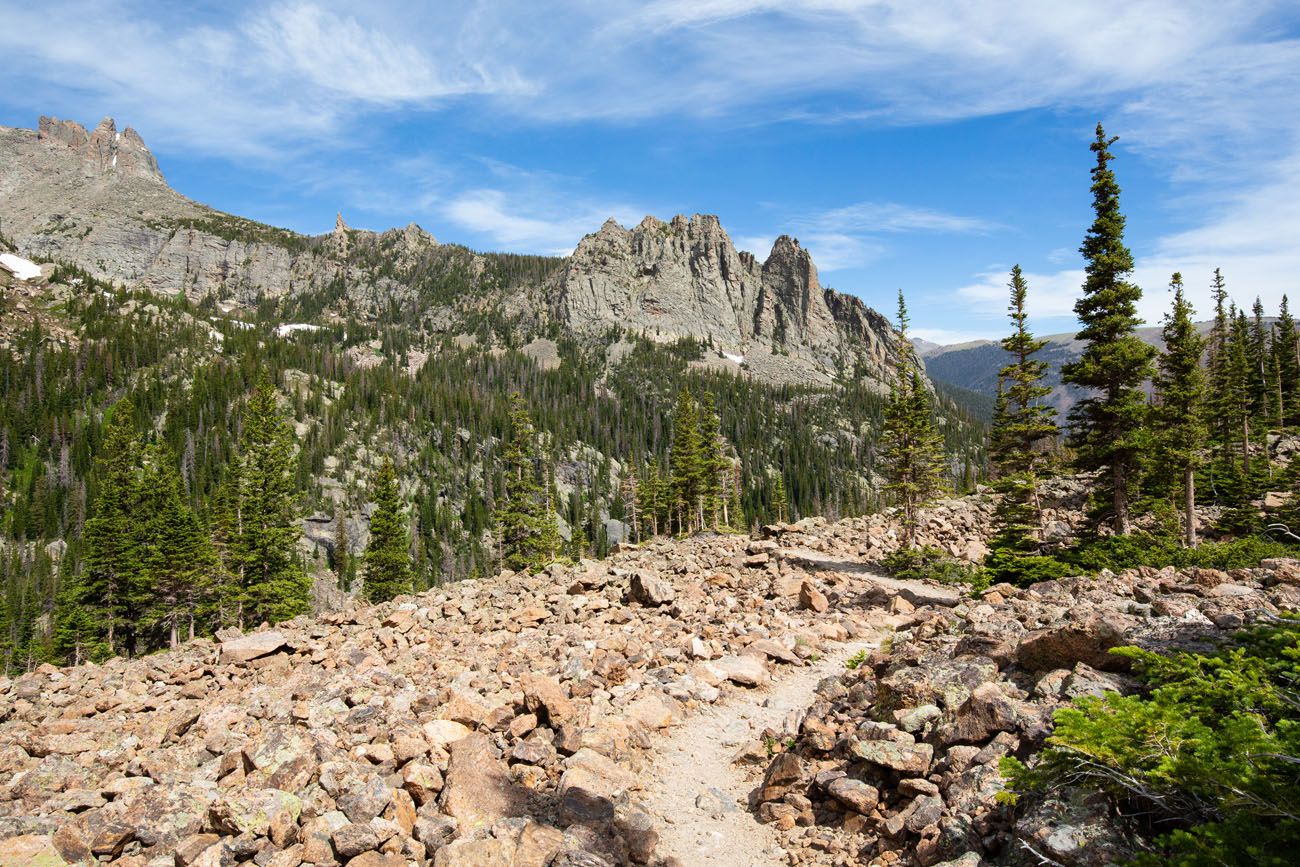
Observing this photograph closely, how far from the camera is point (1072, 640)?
8.59m

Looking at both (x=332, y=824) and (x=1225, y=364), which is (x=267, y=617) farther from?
(x=1225, y=364)

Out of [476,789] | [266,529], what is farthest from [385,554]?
[476,789]

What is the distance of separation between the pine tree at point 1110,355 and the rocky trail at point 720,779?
18.0m

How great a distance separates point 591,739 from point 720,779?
2174mm

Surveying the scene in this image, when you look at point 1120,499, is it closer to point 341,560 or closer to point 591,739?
point 591,739

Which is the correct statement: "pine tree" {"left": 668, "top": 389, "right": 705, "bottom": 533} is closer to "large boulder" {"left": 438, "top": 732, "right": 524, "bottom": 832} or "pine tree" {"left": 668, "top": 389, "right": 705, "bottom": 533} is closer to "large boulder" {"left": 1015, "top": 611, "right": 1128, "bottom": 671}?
"large boulder" {"left": 1015, "top": 611, "right": 1128, "bottom": 671}

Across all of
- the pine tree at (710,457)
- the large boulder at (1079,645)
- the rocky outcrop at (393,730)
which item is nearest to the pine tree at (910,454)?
the rocky outcrop at (393,730)

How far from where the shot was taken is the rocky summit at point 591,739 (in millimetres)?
6965

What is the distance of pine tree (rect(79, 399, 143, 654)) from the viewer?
40.8 metres

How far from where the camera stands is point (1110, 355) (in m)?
23.1

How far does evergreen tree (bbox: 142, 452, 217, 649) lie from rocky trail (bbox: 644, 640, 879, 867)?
4198 cm

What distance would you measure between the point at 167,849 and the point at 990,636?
12137 millimetres

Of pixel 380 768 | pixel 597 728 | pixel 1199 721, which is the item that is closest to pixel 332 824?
pixel 380 768

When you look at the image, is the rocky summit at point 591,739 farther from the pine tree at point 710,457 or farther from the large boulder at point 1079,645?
the pine tree at point 710,457
